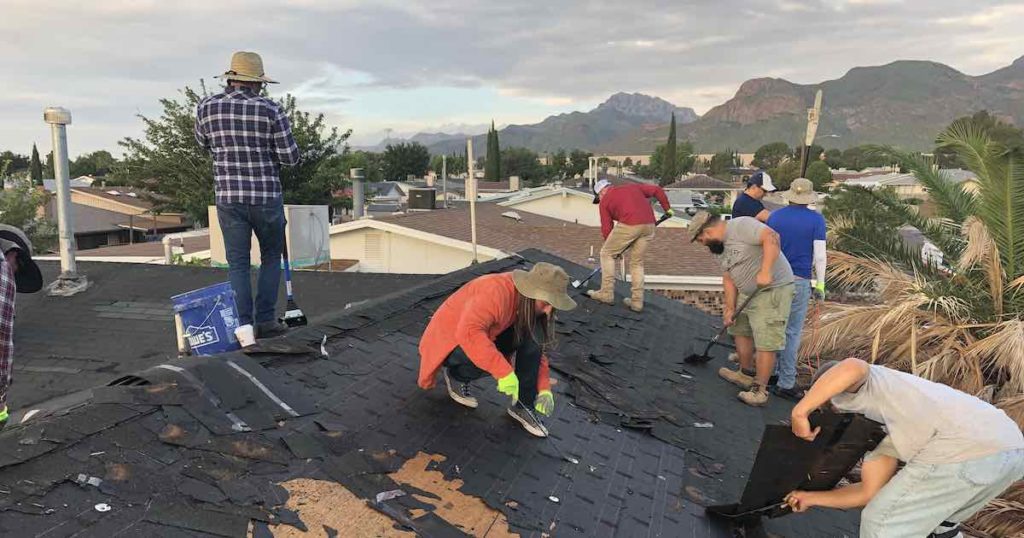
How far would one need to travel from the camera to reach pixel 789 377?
20.1 feet

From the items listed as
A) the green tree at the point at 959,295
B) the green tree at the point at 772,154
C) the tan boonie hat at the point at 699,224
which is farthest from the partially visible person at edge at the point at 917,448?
the green tree at the point at 772,154

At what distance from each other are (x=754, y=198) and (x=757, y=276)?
155cm

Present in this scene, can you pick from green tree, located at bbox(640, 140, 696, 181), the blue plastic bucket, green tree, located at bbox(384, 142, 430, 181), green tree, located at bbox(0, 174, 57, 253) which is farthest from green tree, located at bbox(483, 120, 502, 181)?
the blue plastic bucket

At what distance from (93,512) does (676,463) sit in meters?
3.20

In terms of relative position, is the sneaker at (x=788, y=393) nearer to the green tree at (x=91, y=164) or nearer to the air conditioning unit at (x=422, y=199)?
the air conditioning unit at (x=422, y=199)

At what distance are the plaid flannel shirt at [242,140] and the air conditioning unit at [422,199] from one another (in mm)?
23544

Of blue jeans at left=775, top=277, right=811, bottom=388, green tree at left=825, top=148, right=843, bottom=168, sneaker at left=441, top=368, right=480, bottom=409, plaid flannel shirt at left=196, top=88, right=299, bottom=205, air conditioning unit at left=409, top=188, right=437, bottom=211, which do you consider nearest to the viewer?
sneaker at left=441, top=368, right=480, bottom=409

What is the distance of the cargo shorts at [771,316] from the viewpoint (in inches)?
220

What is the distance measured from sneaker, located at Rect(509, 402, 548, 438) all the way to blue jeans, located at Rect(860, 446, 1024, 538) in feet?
5.81

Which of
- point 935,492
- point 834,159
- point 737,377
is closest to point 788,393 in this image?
point 737,377

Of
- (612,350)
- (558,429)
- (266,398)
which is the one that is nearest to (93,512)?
(266,398)

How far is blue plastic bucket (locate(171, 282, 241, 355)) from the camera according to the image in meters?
4.02

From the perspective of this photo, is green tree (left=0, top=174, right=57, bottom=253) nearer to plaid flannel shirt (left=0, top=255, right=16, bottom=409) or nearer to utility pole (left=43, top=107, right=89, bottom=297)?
utility pole (left=43, top=107, right=89, bottom=297)

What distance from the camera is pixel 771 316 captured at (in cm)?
560
